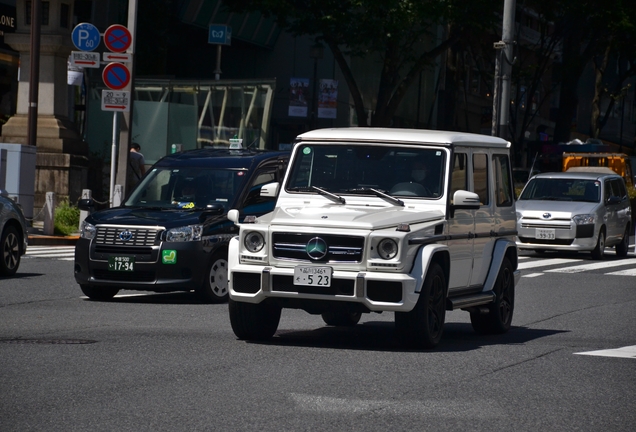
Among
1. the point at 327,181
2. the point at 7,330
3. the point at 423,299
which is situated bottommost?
the point at 7,330

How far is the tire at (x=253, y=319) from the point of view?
33.2ft

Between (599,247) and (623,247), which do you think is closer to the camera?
(599,247)

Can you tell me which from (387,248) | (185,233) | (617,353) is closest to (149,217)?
(185,233)

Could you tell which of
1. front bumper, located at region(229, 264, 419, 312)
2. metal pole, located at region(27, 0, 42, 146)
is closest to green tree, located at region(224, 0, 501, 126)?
metal pole, located at region(27, 0, 42, 146)

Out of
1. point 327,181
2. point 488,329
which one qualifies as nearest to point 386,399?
point 327,181

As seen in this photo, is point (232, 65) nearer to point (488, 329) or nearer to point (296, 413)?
point (488, 329)

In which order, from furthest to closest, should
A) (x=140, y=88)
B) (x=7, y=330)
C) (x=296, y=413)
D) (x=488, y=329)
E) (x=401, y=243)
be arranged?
1. (x=140, y=88)
2. (x=488, y=329)
3. (x=7, y=330)
4. (x=401, y=243)
5. (x=296, y=413)

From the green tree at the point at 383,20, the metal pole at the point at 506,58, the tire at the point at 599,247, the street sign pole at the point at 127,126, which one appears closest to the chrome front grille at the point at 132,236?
the street sign pole at the point at 127,126

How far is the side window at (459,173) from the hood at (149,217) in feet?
12.7

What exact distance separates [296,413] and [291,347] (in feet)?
10.1

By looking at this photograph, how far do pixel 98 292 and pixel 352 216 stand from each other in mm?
5260

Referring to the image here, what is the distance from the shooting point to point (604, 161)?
36.3 meters

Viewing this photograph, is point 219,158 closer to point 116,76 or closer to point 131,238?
point 131,238

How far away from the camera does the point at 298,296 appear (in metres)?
9.56
